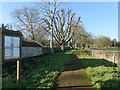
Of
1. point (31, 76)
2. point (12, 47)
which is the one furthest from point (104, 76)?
point (12, 47)

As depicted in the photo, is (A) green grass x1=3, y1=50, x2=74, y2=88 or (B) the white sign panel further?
(B) the white sign panel

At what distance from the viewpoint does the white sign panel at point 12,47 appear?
6.33 m

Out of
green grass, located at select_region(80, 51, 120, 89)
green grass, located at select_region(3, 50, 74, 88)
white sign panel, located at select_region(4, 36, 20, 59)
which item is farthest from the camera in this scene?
white sign panel, located at select_region(4, 36, 20, 59)

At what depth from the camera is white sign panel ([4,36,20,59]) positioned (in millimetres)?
6330

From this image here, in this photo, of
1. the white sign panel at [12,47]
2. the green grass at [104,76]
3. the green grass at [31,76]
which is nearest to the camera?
the green grass at [104,76]

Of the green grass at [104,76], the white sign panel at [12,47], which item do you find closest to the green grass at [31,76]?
the white sign panel at [12,47]

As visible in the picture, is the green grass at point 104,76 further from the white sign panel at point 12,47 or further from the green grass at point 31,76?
the white sign panel at point 12,47

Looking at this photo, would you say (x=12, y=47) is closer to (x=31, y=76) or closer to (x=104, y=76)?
(x=31, y=76)

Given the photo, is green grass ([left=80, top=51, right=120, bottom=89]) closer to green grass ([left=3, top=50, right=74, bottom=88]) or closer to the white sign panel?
green grass ([left=3, top=50, right=74, bottom=88])

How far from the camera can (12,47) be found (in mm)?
6582

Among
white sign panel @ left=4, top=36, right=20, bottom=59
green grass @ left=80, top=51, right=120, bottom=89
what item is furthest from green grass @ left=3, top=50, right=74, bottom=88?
green grass @ left=80, top=51, right=120, bottom=89

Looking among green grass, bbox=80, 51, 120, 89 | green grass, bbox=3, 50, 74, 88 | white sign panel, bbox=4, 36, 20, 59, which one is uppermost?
white sign panel, bbox=4, 36, 20, 59

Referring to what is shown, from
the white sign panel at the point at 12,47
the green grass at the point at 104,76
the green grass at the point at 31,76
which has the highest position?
the white sign panel at the point at 12,47

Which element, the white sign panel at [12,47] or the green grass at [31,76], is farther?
the white sign panel at [12,47]
